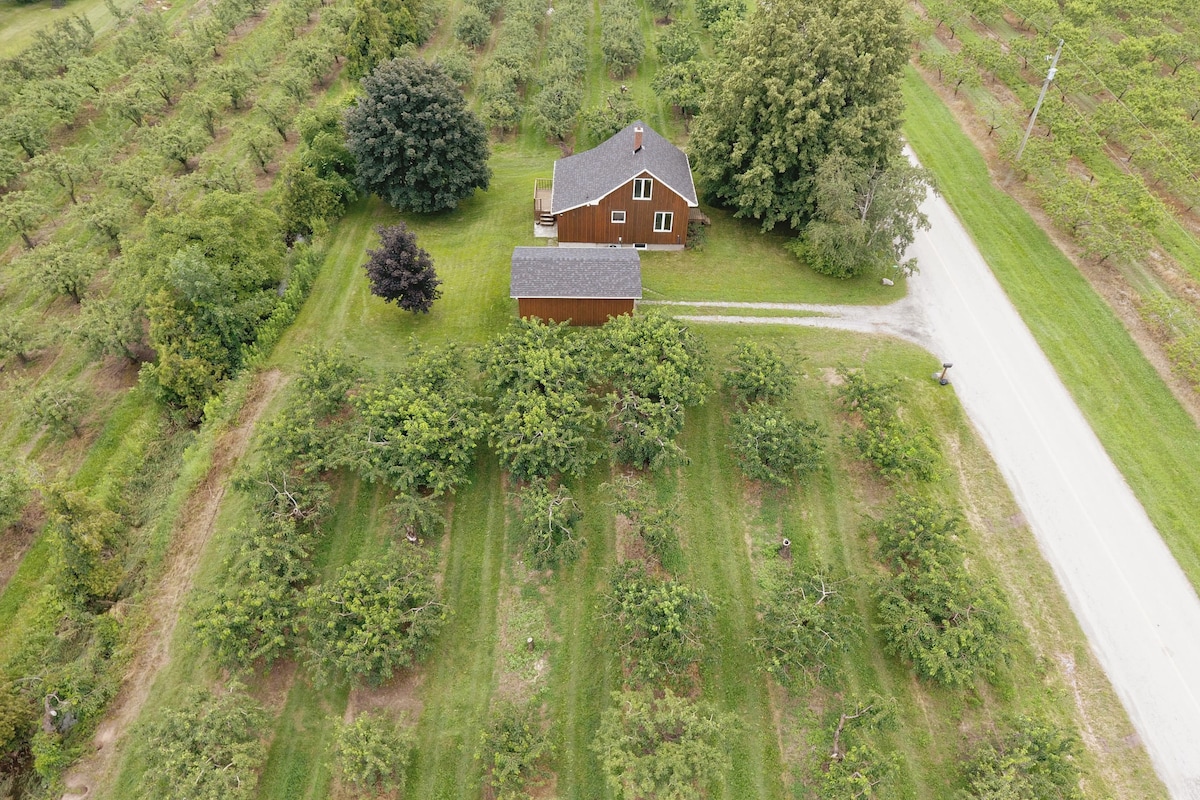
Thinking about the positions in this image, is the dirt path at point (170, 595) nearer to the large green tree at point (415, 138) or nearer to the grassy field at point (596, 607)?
the grassy field at point (596, 607)

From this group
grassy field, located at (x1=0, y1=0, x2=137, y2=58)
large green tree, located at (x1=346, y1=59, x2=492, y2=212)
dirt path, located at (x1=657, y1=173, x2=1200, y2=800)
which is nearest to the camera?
dirt path, located at (x1=657, y1=173, x2=1200, y2=800)

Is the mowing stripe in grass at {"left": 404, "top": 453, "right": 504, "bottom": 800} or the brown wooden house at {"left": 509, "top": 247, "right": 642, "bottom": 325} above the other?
the brown wooden house at {"left": 509, "top": 247, "right": 642, "bottom": 325}

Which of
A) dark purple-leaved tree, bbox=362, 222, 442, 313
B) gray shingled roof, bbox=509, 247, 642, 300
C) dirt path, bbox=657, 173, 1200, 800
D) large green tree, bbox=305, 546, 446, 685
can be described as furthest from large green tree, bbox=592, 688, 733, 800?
dark purple-leaved tree, bbox=362, 222, 442, 313

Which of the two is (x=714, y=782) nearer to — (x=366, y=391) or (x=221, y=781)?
(x=221, y=781)

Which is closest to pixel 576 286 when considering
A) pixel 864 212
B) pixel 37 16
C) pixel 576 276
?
pixel 576 276

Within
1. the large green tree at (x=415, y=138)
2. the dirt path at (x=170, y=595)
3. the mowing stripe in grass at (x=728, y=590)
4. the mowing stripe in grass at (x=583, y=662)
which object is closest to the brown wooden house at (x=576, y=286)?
the mowing stripe in grass at (x=728, y=590)

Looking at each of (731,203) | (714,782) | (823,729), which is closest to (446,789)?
(714,782)

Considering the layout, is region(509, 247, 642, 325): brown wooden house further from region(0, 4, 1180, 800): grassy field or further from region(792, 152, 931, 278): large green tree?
region(792, 152, 931, 278): large green tree
